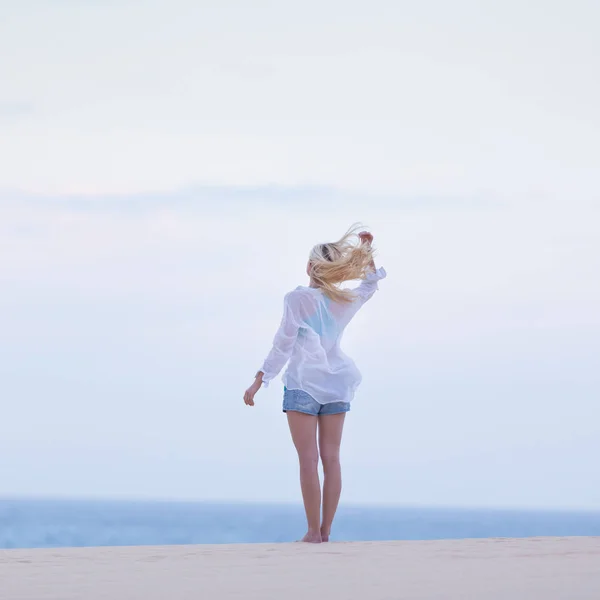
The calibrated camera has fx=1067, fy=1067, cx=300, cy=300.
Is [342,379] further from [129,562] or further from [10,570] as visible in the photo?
[10,570]

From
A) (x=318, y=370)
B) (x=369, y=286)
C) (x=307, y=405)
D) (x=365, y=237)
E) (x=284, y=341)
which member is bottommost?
(x=307, y=405)

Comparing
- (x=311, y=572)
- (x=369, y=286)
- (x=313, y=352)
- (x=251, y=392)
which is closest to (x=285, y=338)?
(x=313, y=352)

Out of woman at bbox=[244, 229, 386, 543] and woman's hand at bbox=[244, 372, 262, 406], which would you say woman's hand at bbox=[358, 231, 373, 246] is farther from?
woman's hand at bbox=[244, 372, 262, 406]

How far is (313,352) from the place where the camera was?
21.0ft

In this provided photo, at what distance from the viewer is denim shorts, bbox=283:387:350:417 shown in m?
6.27

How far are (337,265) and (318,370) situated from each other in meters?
0.64

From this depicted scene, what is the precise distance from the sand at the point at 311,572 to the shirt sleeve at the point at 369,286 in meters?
1.57

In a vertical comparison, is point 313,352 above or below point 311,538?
above

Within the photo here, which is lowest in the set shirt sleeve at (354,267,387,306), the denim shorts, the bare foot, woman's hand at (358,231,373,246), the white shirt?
the bare foot

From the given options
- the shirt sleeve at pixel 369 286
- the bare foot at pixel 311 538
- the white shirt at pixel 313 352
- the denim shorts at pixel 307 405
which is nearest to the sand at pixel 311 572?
the bare foot at pixel 311 538

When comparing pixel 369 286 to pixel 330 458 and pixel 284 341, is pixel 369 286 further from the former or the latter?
pixel 330 458

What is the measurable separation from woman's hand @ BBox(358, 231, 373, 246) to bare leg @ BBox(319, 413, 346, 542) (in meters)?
1.09

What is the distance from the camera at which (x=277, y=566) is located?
472cm

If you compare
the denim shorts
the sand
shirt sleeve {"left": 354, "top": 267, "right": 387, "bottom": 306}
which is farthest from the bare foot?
shirt sleeve {"left": 354, "top": 267, "right": 387, "bottom": 306}
